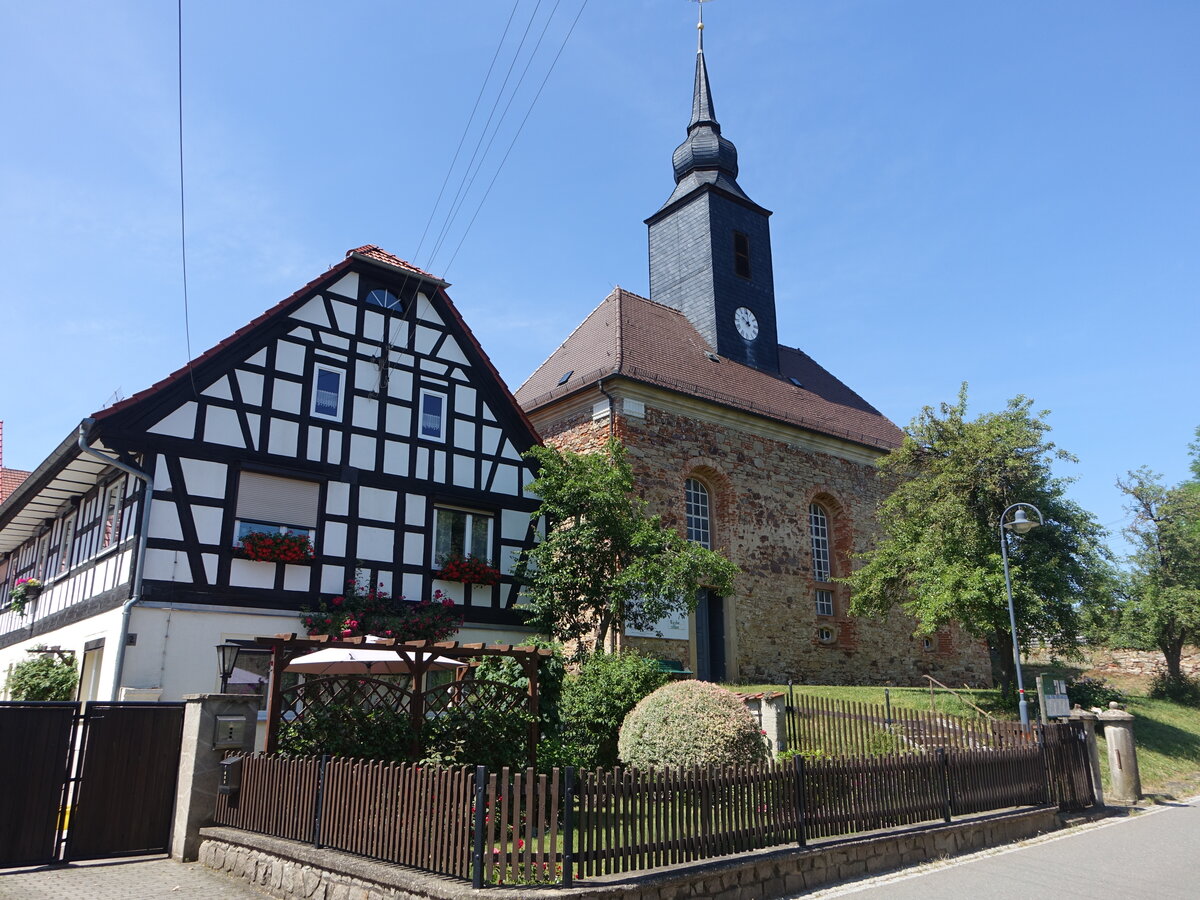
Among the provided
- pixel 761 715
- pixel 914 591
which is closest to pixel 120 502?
pixel 761 715

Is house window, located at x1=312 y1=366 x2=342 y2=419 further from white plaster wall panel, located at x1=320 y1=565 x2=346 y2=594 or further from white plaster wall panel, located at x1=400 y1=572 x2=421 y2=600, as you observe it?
white plaster wall panel, located at x1=400 y1=572 x2=421 y2=600

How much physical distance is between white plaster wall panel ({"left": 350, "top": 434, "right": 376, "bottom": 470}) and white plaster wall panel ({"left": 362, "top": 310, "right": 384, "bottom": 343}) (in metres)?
1.86

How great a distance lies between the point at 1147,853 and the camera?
9.36 metres

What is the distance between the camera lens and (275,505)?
14062mm

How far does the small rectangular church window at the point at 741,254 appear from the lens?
25359 millimetres

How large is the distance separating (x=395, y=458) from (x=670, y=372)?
7790 mm

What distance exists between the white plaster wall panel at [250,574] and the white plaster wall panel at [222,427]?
1854 millimetres

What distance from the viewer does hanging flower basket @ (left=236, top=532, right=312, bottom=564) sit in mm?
13320

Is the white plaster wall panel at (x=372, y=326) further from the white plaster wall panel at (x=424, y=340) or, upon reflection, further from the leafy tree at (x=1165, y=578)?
the leafy tree at (x=1165, y=578)

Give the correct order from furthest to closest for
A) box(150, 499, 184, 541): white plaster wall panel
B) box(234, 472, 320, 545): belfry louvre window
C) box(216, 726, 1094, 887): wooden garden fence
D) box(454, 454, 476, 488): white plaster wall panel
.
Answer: box(454, 454, 476, 488): white plaster wall panel
box(234, 472, 320, 545): belfry louvre window
box(150, 499, 184, 541): white plaster wall panel
box(216, 726, 1094, 887): wooden garden fence

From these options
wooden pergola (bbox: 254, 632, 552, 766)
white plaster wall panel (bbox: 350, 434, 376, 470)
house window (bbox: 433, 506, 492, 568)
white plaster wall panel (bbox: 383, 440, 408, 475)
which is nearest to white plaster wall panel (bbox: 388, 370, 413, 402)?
white plaster wall panel (bbox: 383, 440, 408, 475)

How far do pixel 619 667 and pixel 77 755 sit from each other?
6900 millimetres

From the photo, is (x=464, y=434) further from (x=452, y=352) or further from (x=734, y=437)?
(x=734, y=437)

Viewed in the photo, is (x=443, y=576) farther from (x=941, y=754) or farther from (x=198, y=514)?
(x=941, y=754)
